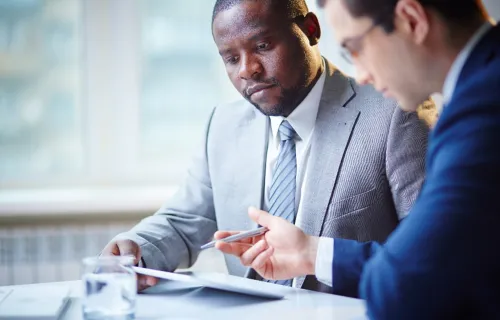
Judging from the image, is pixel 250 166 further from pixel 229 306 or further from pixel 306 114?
pixel 229 306

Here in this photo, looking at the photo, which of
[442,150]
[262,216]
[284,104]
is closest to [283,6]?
[284,104]

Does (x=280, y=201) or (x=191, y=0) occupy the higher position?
(x=191, y=0)

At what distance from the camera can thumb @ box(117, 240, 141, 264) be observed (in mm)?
1534

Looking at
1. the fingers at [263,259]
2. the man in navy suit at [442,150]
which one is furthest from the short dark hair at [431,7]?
the fingers at [263,259]

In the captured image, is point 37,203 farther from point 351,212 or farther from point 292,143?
point 351,212

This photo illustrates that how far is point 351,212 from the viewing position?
5.55 feet

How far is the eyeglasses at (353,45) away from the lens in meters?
1.04

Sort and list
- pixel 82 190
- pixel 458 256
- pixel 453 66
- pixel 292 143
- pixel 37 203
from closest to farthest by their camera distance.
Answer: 1. pixel 458 256
2. pixel 453 66
3. pixel 292 143
4. pixel 37 203
5. pixel 82 190

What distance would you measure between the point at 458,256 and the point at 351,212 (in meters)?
0.84

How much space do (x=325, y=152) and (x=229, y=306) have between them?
0.62 metres

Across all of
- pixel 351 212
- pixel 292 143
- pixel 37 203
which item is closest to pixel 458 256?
pixel 351 212

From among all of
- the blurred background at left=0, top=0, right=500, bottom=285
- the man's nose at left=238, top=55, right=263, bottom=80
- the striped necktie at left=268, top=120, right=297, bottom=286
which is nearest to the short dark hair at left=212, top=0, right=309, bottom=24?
the man's nose at left=238, top=55, right=263, bottom=80

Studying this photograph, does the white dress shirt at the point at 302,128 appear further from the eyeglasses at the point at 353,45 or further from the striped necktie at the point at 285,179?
the eyeglasses at the point at 353,45

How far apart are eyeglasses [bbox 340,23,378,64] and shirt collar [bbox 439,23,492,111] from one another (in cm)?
14
